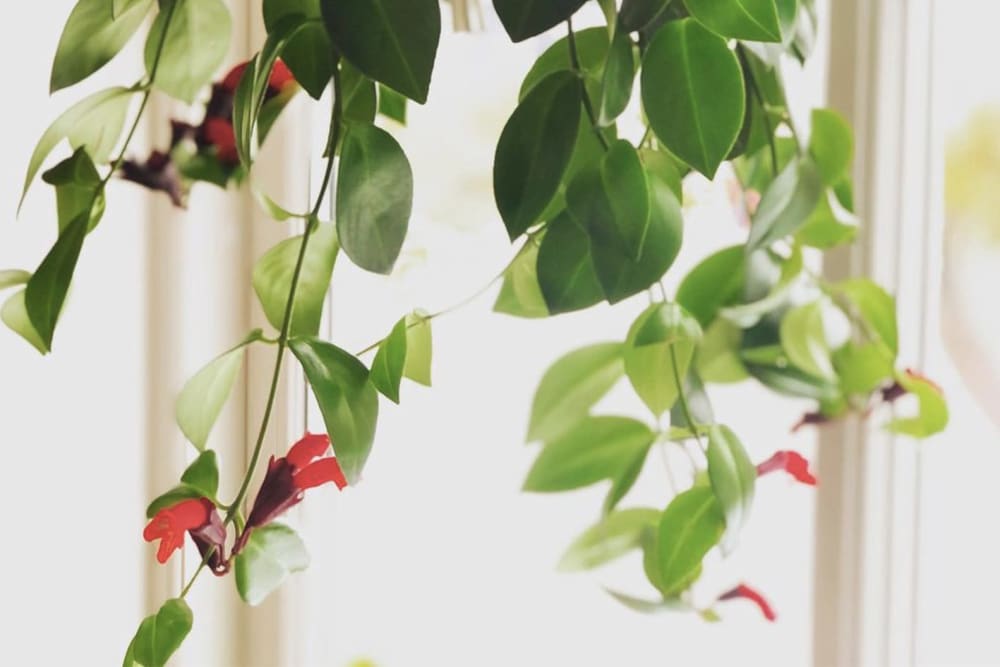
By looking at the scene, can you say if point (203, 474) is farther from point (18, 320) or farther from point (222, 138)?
point (222, 138)

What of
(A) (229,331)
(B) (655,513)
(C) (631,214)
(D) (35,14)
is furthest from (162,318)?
(C) (631,214)

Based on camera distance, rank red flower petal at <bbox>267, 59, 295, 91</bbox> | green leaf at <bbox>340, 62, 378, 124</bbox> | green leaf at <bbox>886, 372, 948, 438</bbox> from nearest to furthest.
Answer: green leaf at <bbox>340, 62, 378, 124</bbox> → red flower petal at <bbox>267, 59, 295, 91</bbox> → green leaf at <bbox>886, 372, 948, 438</bbox>

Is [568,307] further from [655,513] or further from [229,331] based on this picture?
[229,331]

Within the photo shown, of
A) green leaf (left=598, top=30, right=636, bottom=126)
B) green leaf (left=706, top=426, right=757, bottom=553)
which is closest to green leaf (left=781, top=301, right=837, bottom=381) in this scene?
green leaf (left=706, top=426, right=757, bottom=553)

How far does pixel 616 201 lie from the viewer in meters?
0.47

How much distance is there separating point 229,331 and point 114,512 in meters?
0.15

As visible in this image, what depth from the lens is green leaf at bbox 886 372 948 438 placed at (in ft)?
2.47

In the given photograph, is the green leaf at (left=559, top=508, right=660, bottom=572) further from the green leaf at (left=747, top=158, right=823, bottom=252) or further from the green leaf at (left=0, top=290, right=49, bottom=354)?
the green leaf at (left=0, top=290, right=49, bottom=354)

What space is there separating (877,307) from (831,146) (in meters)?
0.11

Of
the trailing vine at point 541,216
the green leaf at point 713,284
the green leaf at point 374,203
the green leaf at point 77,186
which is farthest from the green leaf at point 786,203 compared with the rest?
the green leaf at point 77,186

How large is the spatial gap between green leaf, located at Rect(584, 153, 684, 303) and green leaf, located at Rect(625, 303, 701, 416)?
0.25ft

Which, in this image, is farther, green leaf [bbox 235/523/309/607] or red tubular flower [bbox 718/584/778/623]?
red tubular flower [bbox 718/584/778/623]

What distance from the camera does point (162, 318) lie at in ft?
2.74

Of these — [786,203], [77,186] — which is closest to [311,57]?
[77,186]
